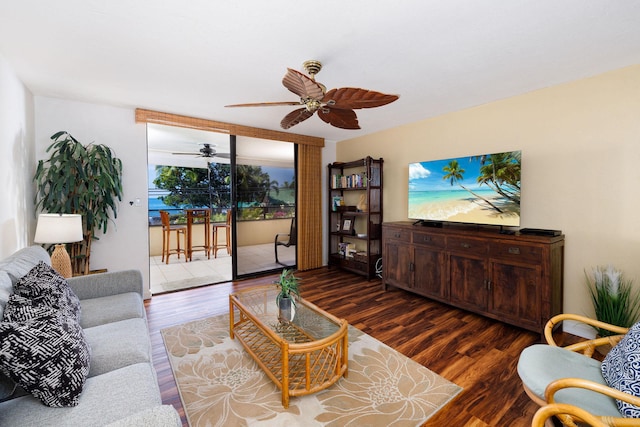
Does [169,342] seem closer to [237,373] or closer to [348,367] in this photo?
[237,373]

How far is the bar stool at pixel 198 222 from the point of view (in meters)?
5.83

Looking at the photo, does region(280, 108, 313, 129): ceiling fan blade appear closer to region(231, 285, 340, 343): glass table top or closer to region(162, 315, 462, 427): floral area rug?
region(231, 285, 340, 343): glass table top

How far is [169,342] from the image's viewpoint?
244cm

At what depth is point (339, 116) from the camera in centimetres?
233

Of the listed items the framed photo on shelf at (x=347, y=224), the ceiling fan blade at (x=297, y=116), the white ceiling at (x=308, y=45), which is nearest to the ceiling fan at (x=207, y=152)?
the white ceiling at (x=308, y=45)

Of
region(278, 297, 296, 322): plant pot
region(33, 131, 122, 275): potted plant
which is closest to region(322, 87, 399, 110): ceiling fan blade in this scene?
region(278, 297, 296, 322): plant pot

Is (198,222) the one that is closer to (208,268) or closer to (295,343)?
(208,268)

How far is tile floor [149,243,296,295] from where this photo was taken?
4.24 m

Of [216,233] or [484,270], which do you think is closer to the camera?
[484,270]

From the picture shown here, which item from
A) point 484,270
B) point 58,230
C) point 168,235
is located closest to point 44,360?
point 58,230

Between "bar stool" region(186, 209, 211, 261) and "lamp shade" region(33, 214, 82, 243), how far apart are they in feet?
11.3

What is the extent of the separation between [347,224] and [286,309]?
9.23ft

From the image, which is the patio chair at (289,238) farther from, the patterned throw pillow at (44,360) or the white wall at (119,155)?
the patterned throw pillow at (44,360)

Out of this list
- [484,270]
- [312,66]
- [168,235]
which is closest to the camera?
[312,66]
